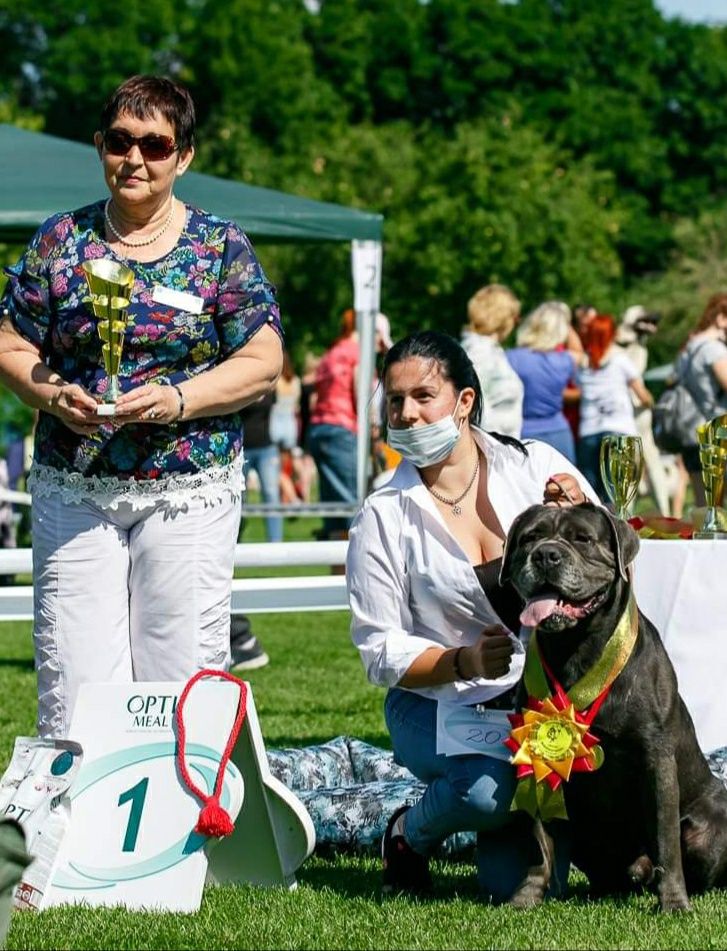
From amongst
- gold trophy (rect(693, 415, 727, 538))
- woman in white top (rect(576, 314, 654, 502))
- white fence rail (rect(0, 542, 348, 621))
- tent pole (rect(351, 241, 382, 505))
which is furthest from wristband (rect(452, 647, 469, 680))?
woman in white top (rect(576, 314, 654, 502))

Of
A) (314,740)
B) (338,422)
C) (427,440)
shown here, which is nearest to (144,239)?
(427,440)

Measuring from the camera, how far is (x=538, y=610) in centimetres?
384

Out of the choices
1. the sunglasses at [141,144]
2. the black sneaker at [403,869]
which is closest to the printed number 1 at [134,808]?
the black sneaker at [403,869]

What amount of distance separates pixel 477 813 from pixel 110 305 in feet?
4.97

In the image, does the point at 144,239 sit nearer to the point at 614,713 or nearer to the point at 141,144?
the point at 141,144

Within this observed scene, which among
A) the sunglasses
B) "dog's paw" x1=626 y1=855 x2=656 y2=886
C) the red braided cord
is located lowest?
"dog's paw" x1=626 y1=855 x2=656 y2=886

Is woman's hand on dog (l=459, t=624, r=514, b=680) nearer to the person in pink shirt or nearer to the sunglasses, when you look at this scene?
the sunglasses

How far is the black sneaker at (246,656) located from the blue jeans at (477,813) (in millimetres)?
4435

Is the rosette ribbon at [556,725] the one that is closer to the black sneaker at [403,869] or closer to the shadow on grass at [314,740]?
the black sneaker at [403,869]

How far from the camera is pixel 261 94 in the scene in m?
44.1

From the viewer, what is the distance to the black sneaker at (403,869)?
4344 mm

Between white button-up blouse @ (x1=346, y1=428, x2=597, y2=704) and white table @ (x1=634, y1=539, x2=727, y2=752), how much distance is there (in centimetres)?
89

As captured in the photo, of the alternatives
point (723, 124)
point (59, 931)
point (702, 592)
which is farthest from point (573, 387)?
point (723, 124)

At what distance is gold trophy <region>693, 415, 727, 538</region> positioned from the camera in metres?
5.20
